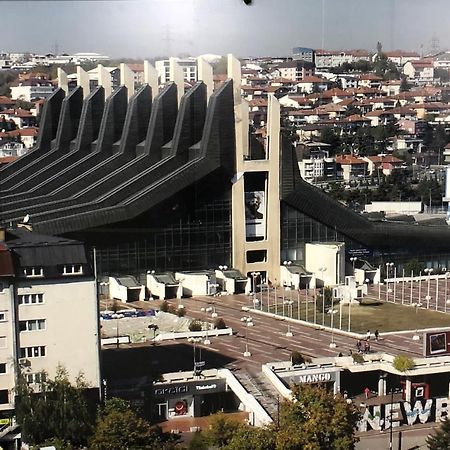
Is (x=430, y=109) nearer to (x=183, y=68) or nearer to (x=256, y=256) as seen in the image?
(x=183, y=68)

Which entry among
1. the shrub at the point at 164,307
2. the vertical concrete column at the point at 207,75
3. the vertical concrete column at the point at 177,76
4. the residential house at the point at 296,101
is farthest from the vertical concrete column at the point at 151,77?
the residential house at the point at 296,101

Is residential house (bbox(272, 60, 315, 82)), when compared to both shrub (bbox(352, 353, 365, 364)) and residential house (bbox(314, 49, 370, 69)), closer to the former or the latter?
residential house (bbox(314, 49, 370, 69))

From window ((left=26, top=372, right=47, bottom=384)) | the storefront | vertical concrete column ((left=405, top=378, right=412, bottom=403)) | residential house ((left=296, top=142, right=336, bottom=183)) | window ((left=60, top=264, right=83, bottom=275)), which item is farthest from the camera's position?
residential house ((left=296, top=142, right=336, bottom=183))

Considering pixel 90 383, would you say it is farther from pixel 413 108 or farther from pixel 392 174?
pixel 413 108

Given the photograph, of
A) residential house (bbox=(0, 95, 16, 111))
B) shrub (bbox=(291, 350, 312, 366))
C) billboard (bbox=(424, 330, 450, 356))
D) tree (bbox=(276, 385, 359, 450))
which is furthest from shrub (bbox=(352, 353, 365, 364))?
residential house (bbox=(0, 95, 16, 111))

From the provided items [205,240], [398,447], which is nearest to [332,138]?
[205,240]

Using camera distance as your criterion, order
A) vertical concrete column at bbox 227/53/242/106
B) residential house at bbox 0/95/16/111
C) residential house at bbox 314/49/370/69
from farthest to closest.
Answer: residential house at bbox 314/49/370/69 → residential house at bbox 0/95/16/111 → vertical concrete column at bbox 227/53/242/106

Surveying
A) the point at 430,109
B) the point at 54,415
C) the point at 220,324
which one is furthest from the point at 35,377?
the point at 430,109
